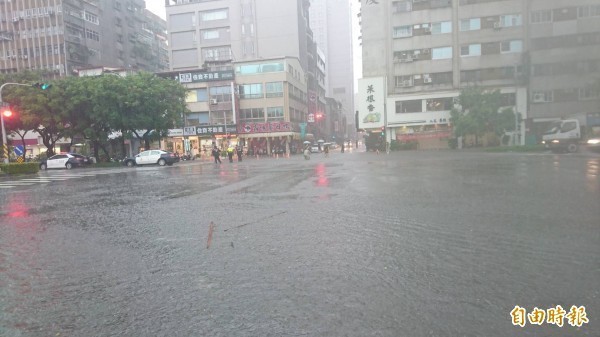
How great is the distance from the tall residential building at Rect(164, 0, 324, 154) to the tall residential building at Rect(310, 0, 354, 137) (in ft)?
270

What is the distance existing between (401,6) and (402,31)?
9.76 ft

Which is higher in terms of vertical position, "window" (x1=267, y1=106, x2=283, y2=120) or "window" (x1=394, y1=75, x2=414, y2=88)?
"window" (x1=394, y1=75, x2=414, y2=88)

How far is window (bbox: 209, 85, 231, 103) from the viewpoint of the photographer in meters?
53.4

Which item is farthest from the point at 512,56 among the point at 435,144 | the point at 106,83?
the point at 106,83

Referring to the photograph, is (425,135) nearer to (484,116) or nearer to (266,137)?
(484,116)

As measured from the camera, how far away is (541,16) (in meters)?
40.8

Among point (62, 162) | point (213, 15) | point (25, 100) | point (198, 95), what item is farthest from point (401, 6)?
point (25, 100)

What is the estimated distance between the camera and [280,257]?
16.1 feet

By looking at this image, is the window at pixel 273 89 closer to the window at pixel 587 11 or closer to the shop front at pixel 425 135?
the shop front at pixel 425 135

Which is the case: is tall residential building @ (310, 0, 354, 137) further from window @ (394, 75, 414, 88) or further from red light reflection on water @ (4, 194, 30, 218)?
red light reflection on water @ (4, 194, 30, 218)

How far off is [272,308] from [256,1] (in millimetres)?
73181

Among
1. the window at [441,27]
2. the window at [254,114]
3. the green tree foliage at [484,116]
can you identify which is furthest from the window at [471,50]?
the window at [254,114]

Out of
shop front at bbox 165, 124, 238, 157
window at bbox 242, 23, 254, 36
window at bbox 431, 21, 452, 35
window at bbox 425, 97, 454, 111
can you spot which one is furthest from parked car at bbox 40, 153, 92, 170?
window at bbox 242, 23, 254, 36

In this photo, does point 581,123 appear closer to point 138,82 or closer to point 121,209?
point 121,209
